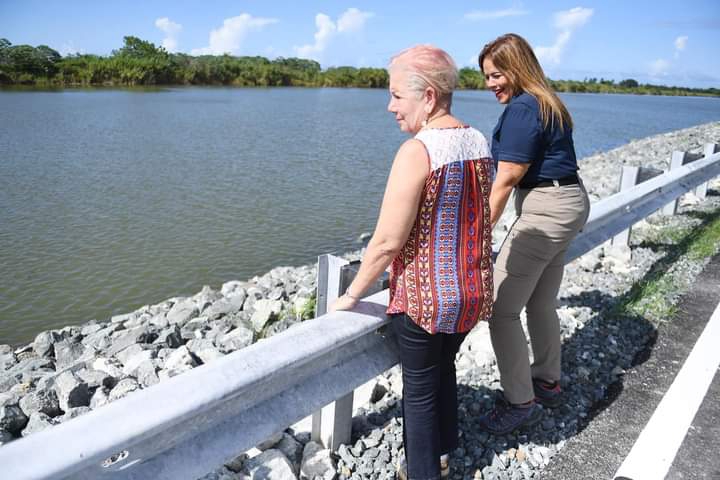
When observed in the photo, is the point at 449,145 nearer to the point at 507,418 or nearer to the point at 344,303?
the point at 344,303

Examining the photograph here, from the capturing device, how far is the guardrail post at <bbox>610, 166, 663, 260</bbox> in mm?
5652

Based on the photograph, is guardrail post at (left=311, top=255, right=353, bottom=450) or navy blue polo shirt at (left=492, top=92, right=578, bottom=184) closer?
guardrail post at (left=311, top=255, right=353, bottom=450)

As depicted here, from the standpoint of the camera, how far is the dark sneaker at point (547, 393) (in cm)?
310

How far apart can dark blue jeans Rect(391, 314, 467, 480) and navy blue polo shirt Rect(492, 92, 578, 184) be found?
0.93 m

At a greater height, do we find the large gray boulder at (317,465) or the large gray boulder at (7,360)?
the large gray boulder at (317,465)

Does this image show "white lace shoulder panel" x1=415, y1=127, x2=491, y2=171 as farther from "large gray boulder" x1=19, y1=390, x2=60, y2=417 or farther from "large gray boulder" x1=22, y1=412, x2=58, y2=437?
"large gray boulder" x1=19, y1=390, x2=60, y2=417

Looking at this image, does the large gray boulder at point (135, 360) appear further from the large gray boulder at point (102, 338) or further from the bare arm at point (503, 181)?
the bare arm at point (503, 181)

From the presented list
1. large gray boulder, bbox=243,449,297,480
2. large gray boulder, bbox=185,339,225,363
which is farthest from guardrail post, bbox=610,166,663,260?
large gray boulder, bbox=243,449,297,480

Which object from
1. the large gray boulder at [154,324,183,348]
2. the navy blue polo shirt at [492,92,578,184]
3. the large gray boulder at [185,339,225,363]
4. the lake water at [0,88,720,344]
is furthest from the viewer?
the lake water at [0,88,720,344]

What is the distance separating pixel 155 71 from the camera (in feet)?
159

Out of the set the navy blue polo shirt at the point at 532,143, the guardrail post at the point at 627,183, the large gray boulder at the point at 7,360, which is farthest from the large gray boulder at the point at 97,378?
the guardrail post at the point at 627,183

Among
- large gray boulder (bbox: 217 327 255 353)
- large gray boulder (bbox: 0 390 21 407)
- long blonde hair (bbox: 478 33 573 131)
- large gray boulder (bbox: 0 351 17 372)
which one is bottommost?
large gray boulder (bbox: 0 351 17 372)

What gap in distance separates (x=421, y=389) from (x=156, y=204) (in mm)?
10261

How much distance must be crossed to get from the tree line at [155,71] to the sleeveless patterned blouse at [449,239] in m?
43.3
